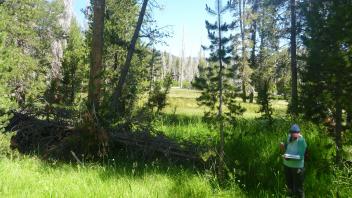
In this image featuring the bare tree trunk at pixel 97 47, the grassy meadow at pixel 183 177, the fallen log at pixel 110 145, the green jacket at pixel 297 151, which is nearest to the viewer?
the grassy meadow at pixel 183 177

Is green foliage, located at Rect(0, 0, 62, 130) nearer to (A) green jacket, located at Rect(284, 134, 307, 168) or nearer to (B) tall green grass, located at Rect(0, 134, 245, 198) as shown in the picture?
(B) tall green grass, located at Rect(0, 134, 245, 198)

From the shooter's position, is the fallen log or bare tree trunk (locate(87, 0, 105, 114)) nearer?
the fallen log

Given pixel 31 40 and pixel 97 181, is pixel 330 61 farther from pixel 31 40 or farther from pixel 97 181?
pixel 31 40

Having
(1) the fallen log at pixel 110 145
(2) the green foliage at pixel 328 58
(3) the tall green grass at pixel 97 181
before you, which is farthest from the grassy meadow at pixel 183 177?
(2) the green foliage at pixel 328 58

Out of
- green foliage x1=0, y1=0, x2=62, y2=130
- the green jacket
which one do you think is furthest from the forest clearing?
green foliage x1=0, y1=0, x2=62, y2=130

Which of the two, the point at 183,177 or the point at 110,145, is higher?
the point at 110,145

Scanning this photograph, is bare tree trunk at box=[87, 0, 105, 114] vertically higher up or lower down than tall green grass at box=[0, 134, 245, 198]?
higher up

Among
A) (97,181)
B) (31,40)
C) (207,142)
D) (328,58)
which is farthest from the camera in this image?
(31,40)

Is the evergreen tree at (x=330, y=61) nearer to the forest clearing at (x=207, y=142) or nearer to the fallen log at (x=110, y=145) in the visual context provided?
the forest clearing at (x=207, y=142)

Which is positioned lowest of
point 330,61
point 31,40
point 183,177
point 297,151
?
point 183,177

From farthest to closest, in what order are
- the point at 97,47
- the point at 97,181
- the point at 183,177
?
1. the point at 97,47
2. the point at 183,177
3. the point at 97,181

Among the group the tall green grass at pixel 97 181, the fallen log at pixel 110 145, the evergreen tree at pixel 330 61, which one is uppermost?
the evergreen tree at pixel 330 61

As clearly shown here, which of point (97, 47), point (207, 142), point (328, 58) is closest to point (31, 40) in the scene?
point (97, 47)

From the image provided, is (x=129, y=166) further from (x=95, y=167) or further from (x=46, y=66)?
(x=46, y=66)
